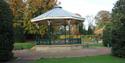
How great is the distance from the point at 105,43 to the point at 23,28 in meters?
19.1

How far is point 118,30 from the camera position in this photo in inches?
893

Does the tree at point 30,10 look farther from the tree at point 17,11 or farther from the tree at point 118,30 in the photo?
the tree at point 118,30

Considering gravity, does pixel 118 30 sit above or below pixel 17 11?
below

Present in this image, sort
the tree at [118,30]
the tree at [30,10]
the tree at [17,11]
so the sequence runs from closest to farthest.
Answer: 1. the tree at [118,30]
2. the tree at [30,10]
3. the tree at [17,11]

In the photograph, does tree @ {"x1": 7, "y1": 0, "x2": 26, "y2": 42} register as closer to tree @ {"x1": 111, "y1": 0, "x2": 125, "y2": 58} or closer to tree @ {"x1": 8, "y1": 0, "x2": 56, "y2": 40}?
tree @ {"x1": 8, "y1": 0, "x2": 56, "y2": 40}

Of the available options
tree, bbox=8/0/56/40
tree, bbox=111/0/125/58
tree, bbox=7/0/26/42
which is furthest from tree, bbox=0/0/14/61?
tree, bbox=7/0/26/42

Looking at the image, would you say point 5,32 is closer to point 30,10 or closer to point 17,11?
point 30,10

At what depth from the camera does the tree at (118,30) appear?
73.7ft

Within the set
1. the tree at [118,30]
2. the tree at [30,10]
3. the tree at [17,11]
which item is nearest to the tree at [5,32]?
the tree at [118,30]

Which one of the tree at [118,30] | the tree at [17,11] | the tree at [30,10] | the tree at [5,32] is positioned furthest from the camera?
the tree at [17,11]

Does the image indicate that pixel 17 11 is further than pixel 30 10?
Yes

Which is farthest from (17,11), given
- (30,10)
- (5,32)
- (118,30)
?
(5,32)

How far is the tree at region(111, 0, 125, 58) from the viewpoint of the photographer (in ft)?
73.7

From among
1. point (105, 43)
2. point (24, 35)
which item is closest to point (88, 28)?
point (24, 35)
